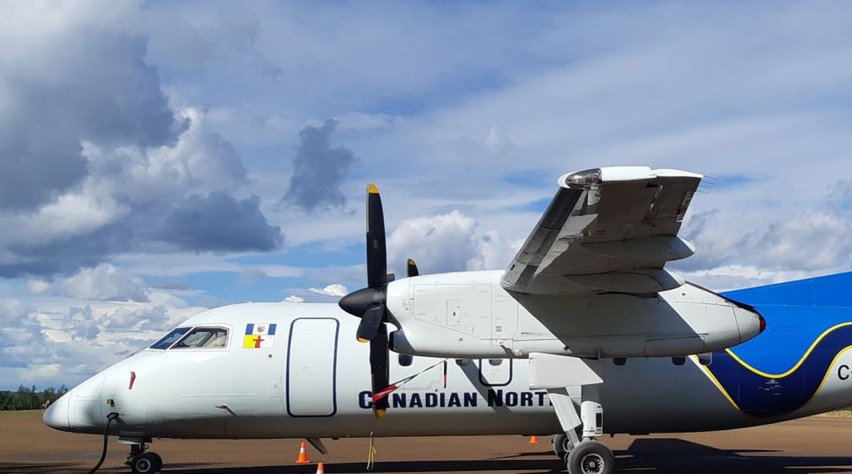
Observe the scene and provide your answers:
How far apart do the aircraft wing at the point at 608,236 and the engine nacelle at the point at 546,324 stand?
368 mm

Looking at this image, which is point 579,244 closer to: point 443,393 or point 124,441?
point 443,393

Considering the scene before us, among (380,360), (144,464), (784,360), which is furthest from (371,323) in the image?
(784,360)

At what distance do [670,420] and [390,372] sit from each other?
4.47 m

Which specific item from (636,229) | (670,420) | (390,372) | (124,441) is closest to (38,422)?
(124,441)

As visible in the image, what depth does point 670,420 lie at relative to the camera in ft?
44.0

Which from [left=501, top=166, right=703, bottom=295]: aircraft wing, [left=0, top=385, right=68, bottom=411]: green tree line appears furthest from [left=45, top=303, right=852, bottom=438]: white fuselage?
[left=0, top=385, right=68, bottom=411]: green tree line

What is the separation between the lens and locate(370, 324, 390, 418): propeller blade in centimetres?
1193

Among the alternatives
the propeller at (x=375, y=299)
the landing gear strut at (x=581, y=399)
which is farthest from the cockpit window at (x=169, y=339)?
the landing gear strut at (x=581, y=399)

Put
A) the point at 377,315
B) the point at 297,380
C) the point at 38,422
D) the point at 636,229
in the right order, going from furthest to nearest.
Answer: the point at 38,422 → the point at 297,380 → the point at 377,315 → the point at 636,229

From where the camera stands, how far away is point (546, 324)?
11797mm

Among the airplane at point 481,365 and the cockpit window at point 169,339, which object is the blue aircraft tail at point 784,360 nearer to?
the airplane at point 481,365

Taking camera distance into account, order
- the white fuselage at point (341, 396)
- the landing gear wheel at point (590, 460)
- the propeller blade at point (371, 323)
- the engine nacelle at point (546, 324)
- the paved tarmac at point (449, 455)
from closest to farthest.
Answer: the landing gear wheel at point (590, 460)
the propeller blade at point (371, 323)
the engine nacelle at point (546, 324)
the white fuselage at point (341, 396)
the paved tarmac at point (449, 455)

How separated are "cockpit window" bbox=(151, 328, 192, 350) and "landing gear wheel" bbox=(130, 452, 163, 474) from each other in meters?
1.71

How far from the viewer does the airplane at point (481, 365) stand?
1177 centimetres
